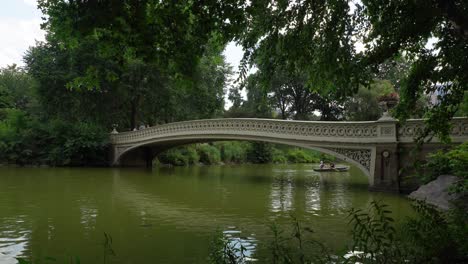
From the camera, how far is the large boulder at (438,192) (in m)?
9.09

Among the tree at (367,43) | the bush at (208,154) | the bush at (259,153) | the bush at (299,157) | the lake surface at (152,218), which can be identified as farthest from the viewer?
the bush at (299,157)

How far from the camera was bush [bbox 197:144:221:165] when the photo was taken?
3303 cm

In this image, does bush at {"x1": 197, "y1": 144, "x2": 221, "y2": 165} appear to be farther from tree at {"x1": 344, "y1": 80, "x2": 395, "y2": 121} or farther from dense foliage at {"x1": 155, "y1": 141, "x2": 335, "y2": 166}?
tree at {"x1": 344, "y1": 80, "x2": 395, "y2": 121}

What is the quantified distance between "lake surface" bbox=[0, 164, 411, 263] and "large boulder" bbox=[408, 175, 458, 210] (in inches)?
22.1

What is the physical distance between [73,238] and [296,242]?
120 inches

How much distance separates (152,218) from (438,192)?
6.56 metres

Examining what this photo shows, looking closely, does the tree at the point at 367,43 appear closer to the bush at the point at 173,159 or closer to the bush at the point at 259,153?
the bush at the point at 173,159

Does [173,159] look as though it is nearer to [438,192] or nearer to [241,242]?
[438,192]

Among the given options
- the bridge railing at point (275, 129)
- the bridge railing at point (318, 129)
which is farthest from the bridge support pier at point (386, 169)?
the bridge railing at point (275, 129)

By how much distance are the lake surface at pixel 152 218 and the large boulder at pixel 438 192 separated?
0.56m

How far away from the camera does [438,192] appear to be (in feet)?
31.9

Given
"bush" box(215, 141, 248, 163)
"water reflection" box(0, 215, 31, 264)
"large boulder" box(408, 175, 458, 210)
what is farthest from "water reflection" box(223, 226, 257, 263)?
"bush" box(215, 141, 248, 163)

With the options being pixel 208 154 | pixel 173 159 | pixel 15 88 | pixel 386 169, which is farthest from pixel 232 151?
pixel 15 88

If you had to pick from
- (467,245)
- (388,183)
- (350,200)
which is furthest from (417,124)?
(467,245)
